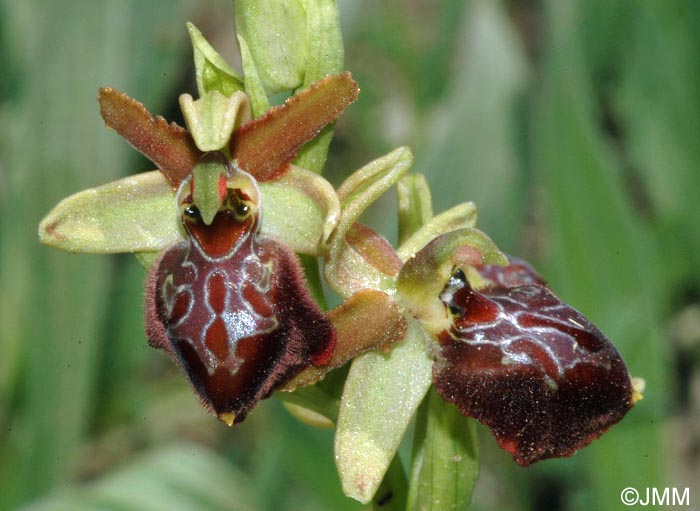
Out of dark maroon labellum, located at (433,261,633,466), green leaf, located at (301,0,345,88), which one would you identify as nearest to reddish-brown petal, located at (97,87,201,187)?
green leaf, located at (301,0,345,88)

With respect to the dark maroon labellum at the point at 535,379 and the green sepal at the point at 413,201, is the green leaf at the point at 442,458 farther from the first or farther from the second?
the green sepal at the point at 413,201

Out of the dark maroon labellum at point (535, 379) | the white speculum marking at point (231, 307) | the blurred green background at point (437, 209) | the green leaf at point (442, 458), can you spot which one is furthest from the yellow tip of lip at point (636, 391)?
the blurred green background at point (437, 209)

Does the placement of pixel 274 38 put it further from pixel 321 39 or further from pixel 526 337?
pixel 526 337

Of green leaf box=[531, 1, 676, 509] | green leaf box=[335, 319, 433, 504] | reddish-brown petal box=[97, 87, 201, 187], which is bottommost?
green leaf box=[531, 1, 676, 509]

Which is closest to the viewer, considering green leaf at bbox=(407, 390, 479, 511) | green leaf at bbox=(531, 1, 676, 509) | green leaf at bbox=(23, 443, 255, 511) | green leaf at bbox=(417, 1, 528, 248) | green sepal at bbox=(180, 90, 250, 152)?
green sepal at bbox=(180, 90, 250, 152)

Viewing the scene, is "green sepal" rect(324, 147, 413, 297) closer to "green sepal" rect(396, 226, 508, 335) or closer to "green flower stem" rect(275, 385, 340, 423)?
"green sepal" rect(396, 226, 508, 335)

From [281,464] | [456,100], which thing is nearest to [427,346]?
[281,464]

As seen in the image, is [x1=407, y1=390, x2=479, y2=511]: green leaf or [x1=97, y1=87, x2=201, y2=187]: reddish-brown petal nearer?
[x1=97, y1=87, x2=201, y2=187]: reddish-brown petal
